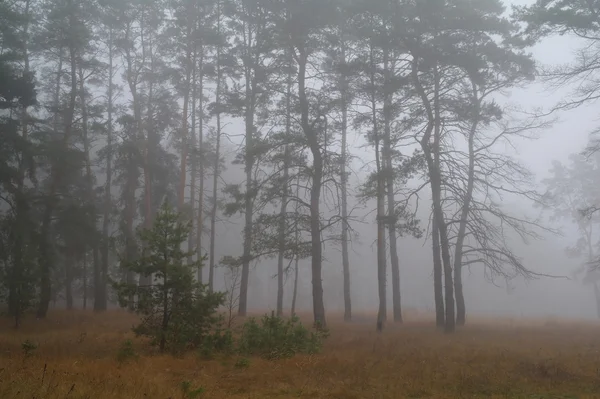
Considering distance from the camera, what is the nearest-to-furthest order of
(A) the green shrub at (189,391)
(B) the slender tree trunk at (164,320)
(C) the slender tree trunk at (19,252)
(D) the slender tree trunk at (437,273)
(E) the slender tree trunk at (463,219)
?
(A) the green shrub at (189,391) → (B) the slender tree trunk at (164,320) → (C) the slender tree trunk at (19,252) → (D) the slender tree trunk at (437,273) → (E) the slender tree trunk at (463,219)

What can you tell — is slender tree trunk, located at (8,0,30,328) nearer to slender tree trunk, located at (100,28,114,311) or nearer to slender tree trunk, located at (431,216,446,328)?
slender tree trunk, located at (100,28,114,311)

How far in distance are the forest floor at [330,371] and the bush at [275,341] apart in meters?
0.50

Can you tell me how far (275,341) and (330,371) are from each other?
215 cm

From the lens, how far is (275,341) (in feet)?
37.5

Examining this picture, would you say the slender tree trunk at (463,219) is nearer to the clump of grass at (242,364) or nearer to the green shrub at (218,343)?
the green shrub at (218,343)

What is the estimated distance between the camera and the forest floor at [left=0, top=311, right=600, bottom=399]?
763cm

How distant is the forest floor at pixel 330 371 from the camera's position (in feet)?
25.0

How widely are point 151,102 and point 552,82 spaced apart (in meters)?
18.9

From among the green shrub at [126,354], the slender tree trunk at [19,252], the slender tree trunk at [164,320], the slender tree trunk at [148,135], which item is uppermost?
the slender tree trunk at [148,135]

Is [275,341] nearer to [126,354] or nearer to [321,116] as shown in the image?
[126,354]

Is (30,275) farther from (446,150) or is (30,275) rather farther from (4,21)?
(446,150)

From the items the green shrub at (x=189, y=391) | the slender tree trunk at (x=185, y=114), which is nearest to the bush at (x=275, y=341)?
the green shrub at (x=189, y=391)

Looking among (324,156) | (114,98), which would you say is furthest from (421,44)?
(114,98)

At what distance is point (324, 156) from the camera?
1670cm
